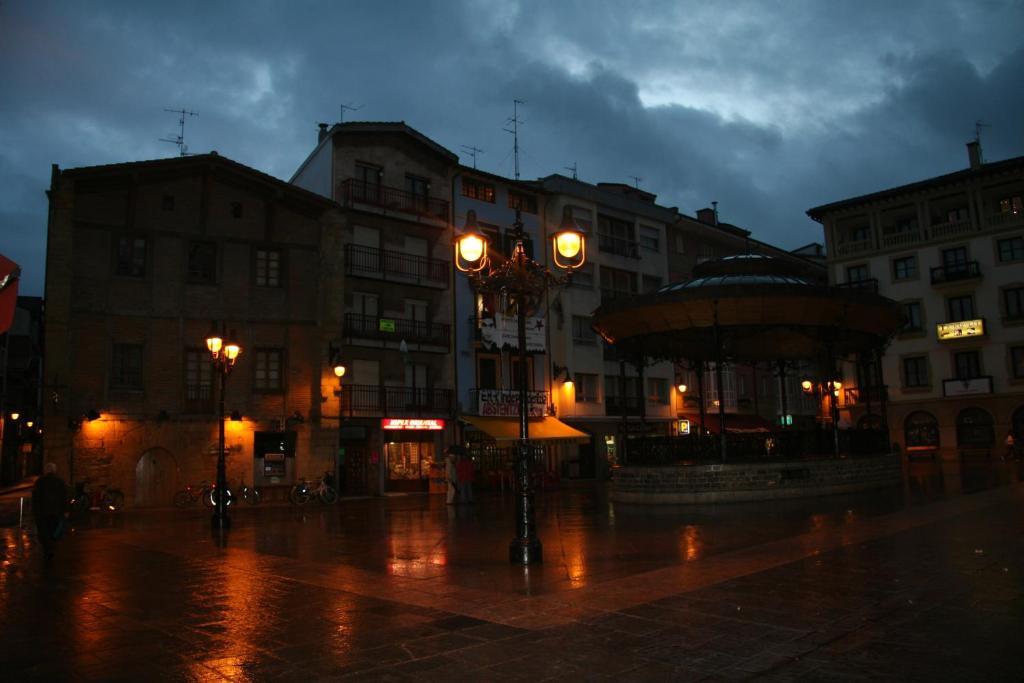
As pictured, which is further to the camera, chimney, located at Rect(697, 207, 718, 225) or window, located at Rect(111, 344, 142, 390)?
chimney, located at Rect(697, 207, 718, 225)

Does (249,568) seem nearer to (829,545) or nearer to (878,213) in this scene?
(829,545)

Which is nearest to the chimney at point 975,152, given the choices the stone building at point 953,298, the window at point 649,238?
→ the stone building at point 953,298

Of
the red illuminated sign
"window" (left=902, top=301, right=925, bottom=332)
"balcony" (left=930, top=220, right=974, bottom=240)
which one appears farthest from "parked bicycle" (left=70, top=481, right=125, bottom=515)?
"balcony" (left=930, top=220, right=974, bottom=240)

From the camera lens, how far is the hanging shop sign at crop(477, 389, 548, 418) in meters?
35.5

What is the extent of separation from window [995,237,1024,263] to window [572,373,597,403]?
80.1 feet

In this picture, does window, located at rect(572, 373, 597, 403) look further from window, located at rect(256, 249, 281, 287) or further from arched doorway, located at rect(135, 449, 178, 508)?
arched doorway, located at rect(135, 449, 178, 508)

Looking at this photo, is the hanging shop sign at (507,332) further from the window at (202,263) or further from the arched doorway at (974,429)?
the arched doorway at (974,429)

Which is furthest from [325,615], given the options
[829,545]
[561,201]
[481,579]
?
[561,201]

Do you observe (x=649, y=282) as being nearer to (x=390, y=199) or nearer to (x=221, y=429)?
(x=390, y=199)

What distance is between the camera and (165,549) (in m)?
14.6

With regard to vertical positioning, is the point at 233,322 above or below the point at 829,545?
above

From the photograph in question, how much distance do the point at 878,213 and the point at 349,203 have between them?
33843 mm

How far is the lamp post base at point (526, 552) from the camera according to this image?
11.2 m

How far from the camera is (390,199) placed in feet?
113
